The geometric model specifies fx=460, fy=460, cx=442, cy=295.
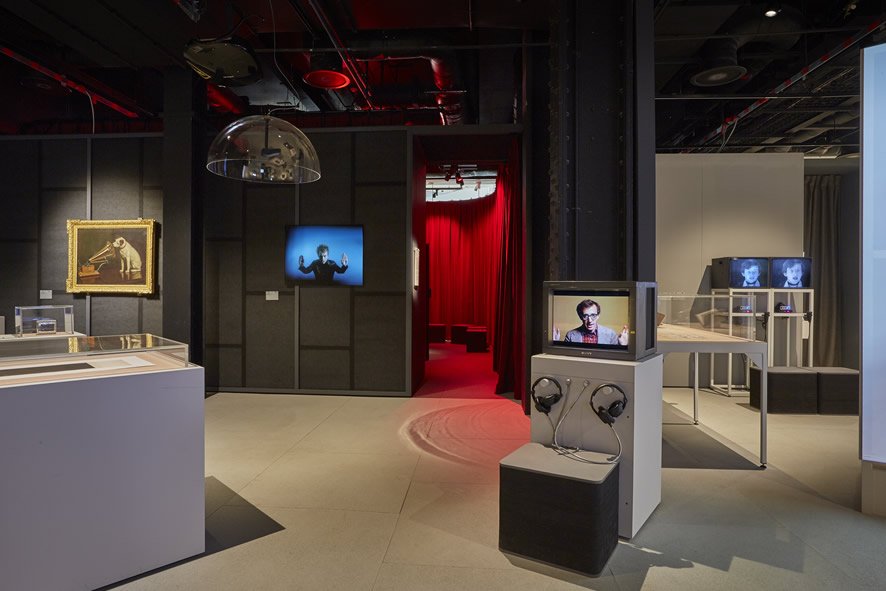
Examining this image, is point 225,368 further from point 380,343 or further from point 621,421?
point 621,421

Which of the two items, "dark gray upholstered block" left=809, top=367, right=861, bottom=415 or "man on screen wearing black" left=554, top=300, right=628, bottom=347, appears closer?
"man on screen wearing black" left=554, top=300, right=628, bottom=347

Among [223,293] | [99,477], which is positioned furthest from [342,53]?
[99,477]

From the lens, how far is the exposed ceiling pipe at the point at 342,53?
4.40 metres

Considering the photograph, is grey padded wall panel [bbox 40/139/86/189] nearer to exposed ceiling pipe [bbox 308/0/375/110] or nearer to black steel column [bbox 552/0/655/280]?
exposed ceiling pipe [bbox 308/0/375/110]

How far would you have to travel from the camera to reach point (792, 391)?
5012 millimetres

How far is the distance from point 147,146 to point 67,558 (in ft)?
17.9

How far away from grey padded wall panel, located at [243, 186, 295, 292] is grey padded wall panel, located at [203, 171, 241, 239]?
13 cm

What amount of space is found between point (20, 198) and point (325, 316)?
4.24m

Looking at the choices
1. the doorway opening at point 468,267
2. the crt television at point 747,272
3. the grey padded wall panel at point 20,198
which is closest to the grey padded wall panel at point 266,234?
the doorway opening at point 468,267

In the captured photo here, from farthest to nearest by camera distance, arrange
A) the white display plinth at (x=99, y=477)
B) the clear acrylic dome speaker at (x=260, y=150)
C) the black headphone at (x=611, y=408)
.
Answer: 1. the clear acrylic dome speaker at (x=260, y=150)
2. the black headphone at (x=611, y=408)
3. the white display plinth at (x=99, y=477)

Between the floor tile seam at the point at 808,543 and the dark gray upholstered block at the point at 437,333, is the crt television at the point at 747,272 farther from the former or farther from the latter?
the dark gray upholstered block at the point at 437,333

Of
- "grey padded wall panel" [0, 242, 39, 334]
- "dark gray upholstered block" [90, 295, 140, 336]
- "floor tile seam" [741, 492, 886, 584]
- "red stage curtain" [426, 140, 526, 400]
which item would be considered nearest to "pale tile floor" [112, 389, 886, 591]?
"floor tile seam" [741, 492, 886, 584]

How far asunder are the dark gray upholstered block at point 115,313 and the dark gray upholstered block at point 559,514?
220 inches

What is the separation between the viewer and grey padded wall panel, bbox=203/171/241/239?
5.86 meters
